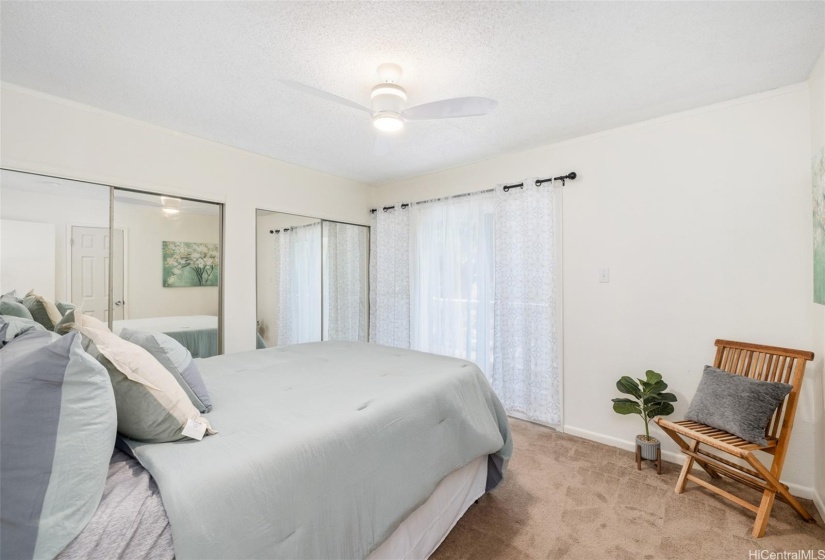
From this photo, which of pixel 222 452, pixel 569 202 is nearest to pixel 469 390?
pixel 222 452

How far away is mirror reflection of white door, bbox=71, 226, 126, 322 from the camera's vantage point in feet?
8.05

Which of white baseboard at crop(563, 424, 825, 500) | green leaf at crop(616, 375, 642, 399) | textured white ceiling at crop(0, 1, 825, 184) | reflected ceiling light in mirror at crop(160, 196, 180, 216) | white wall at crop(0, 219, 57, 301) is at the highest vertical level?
textured white ceiling at crop(0, 1, 825, 184)

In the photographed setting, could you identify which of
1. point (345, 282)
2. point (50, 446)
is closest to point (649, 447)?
point (50, 446)

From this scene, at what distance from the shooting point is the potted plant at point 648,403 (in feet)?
8.06

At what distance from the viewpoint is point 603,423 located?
2.93 meters

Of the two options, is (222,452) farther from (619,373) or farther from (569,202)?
(569,202)

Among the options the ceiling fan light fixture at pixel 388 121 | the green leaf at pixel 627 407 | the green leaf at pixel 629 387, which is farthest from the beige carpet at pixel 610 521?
the ceiling fan light fixture at pixel 388 121

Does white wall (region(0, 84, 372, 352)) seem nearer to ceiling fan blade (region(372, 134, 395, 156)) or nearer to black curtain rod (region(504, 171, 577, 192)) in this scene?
ceiling fan blade (region(372, 134, 395, 156))

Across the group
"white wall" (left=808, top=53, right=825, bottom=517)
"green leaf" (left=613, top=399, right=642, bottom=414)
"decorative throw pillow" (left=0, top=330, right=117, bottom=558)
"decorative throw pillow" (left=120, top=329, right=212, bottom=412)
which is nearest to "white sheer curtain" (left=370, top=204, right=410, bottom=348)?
"green leaf" (left=613, top=399, right=642, bottom=414)

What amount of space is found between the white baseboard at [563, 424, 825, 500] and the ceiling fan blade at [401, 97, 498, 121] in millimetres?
2679

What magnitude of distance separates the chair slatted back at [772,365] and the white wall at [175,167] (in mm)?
3762

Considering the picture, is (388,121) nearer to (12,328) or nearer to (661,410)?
(12,328)

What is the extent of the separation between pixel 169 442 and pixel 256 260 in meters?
2.53

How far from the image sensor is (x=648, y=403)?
2502 mm
